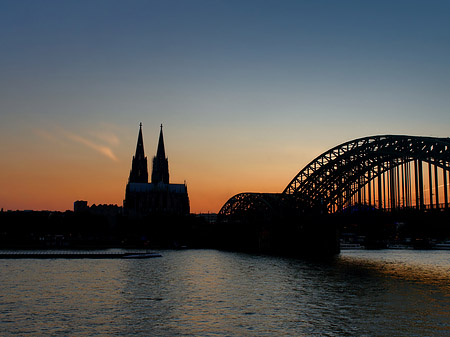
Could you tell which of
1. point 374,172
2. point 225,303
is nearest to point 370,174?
point 374,172

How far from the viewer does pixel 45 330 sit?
3284 cm

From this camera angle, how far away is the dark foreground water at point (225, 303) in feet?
110

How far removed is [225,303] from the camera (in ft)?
144

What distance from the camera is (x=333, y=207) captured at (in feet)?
358

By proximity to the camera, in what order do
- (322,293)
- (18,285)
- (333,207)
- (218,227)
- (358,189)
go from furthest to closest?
(218,227)
(333,207)
(358,189)
(18,285)
(322,293)

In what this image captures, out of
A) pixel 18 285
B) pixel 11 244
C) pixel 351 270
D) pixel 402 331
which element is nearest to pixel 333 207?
pixel 351 270

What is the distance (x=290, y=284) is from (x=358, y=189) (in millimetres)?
46778

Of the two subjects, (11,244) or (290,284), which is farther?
(11,244)

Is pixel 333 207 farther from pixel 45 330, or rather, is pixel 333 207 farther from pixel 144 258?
pixel 45 330

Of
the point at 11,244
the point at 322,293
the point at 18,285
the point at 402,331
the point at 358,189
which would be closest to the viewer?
the point at 402,331

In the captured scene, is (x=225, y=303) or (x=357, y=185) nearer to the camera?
(x=225, y=303)

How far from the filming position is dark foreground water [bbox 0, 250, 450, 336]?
33.5 m

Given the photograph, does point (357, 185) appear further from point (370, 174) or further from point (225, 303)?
point (225, 303)

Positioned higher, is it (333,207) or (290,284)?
(333,207)
